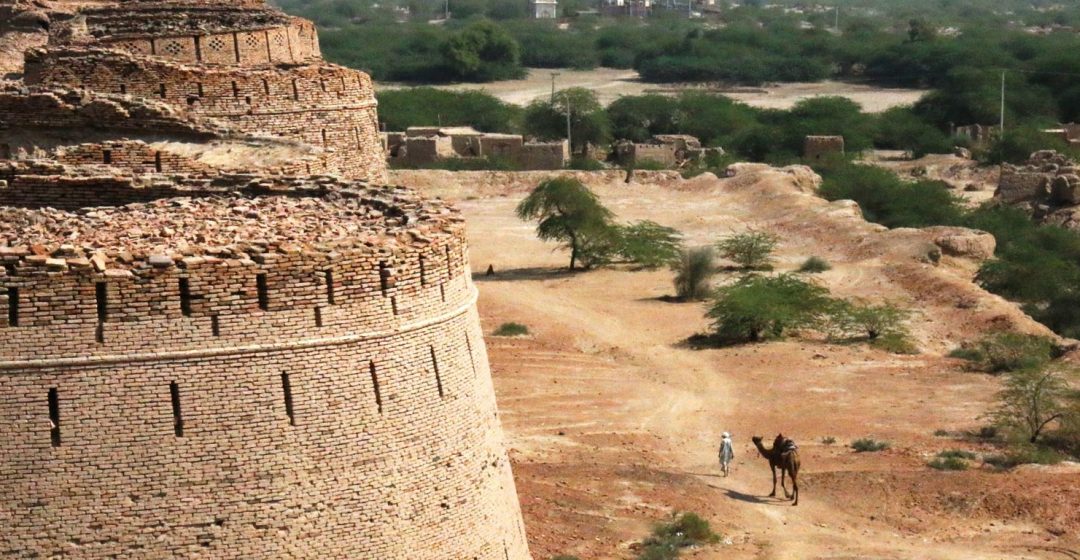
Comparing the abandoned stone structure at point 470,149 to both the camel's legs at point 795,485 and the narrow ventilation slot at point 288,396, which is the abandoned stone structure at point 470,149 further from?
the narrow ventilation slot at point 288,396

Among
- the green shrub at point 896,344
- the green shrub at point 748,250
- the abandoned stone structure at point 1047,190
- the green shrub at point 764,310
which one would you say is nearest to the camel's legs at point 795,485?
the green shrub at point 896,344

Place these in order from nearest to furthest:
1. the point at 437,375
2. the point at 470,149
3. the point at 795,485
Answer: the point at 437,375 < the point at 795,485 < the point at 470,149

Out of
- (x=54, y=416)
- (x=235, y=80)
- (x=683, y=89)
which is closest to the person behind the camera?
(x=54, y=416)

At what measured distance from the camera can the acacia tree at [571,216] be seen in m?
37.4

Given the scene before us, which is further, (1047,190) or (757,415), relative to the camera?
(1047,190)

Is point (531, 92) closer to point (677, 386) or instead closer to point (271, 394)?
point (677, 386)

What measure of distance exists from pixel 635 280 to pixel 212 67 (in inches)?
726

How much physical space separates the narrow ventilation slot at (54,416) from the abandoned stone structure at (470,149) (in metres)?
40.6

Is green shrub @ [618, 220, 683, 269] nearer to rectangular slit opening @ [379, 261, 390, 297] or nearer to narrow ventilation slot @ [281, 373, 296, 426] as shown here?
rectangular slit opening @ [379, 261, 390, 297]

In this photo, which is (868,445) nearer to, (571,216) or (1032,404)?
(1032,404)

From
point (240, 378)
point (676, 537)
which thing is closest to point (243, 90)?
point (676, 537)

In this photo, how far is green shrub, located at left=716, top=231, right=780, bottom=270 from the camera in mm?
36656

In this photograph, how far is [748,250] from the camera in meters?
36.7

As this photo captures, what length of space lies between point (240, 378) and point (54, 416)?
1.09 meters
